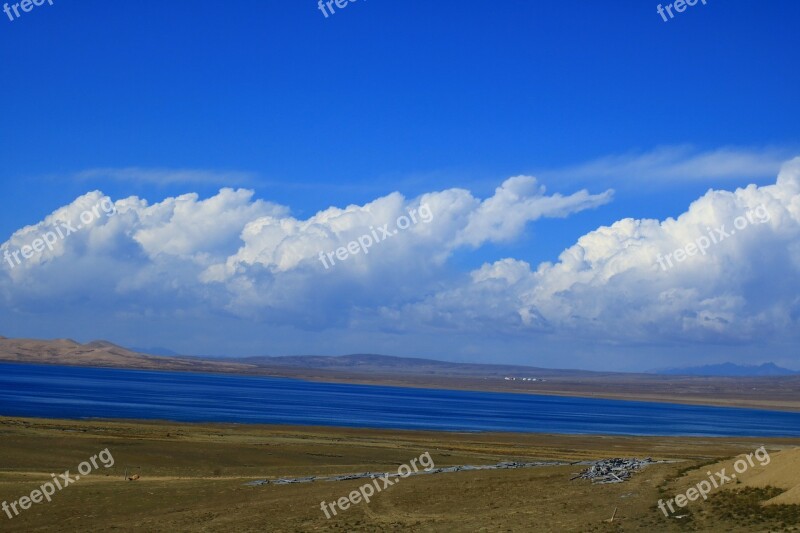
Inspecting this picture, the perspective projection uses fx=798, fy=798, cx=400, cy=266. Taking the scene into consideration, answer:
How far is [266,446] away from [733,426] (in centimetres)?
10189

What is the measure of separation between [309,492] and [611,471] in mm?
15689

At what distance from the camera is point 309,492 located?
4134cm

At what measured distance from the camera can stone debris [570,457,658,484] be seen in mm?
39778

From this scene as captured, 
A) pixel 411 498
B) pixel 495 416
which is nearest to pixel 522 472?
pixel 411 498

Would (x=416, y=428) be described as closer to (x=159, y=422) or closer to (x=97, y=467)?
(x=159, y=422)

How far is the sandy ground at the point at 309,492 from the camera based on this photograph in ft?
107

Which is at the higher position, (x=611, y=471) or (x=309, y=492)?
(x=309, y=492)

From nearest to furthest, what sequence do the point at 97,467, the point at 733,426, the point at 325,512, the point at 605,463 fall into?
the point at 325,512, the point at 605,463, the point at 97,467, the point at 733,426

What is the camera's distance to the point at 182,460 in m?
57.2

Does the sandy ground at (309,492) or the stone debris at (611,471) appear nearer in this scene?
the sandy ground at (309,492)

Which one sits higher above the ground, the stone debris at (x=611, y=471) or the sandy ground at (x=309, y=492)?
the sandy ground at (x=309, y=492)

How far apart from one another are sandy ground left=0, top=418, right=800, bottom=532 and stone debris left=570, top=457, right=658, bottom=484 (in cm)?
89

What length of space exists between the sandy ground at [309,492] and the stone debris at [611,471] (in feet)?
2.91

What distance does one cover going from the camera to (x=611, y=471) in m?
41.3
